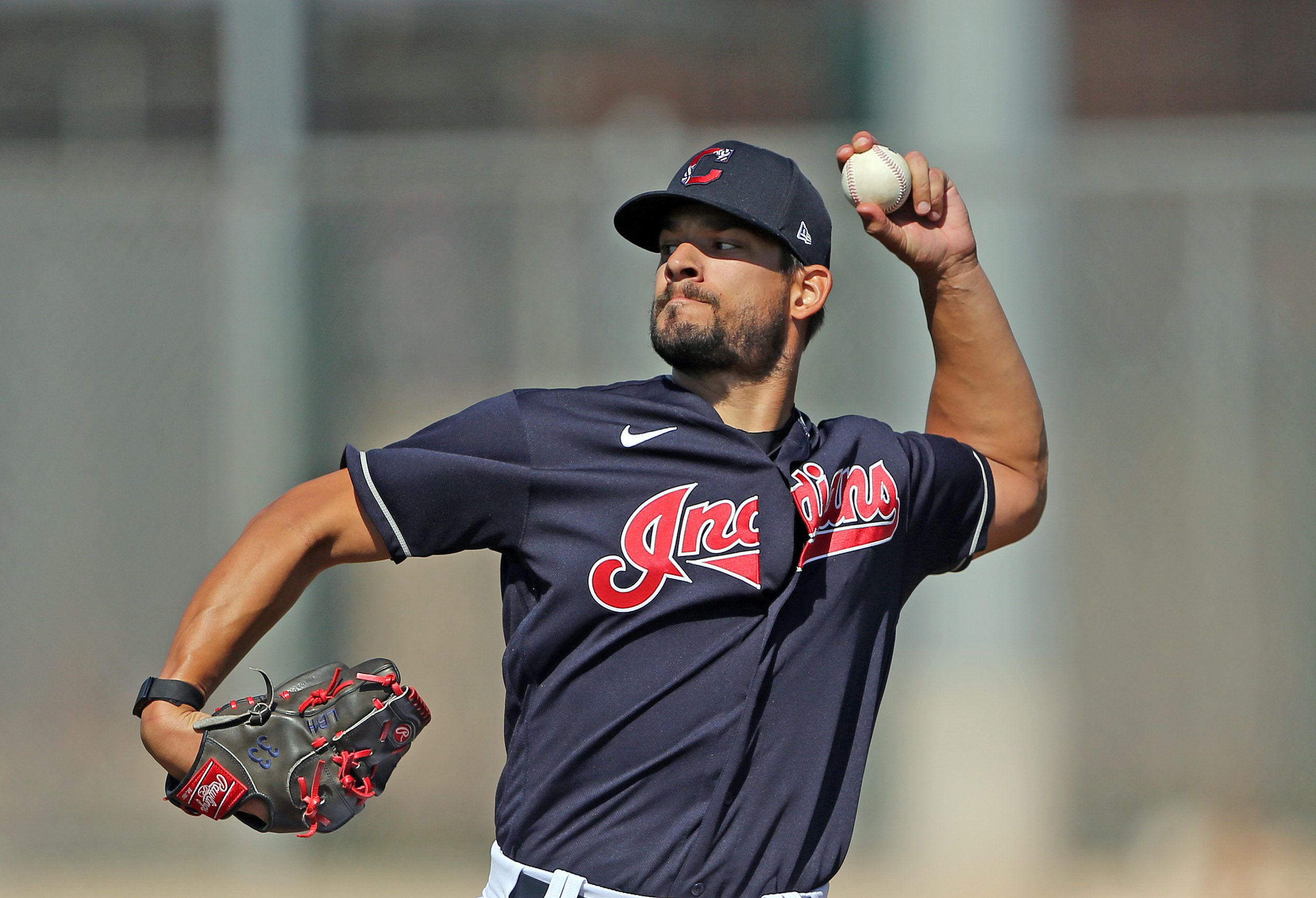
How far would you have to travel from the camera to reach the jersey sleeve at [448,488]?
7.56 ft

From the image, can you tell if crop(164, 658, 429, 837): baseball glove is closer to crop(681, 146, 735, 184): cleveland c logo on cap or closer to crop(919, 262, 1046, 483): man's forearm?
crop(681, 146, 735, 184): cleveland c logo on cap

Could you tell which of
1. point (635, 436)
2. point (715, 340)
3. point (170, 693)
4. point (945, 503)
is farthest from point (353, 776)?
→ point (945, 503)

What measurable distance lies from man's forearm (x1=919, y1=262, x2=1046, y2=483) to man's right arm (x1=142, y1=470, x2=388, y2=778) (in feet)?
4.43

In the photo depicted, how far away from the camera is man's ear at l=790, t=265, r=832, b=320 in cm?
265

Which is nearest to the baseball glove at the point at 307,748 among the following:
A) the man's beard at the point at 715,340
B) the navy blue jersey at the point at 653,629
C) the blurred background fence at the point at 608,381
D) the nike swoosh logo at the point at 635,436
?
the navy blue jersey at the point at 653,629

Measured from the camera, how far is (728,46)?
6.99m

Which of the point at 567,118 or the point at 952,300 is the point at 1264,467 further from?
the point at 567,118

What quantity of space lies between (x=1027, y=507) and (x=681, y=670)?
1.05 m

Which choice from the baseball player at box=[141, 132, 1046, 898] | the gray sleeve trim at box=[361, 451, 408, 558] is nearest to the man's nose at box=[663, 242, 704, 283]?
the baseball player at box=[141, 132, 1046, 898]

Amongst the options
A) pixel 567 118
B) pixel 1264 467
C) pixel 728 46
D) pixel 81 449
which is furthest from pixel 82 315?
pixel 1264 467

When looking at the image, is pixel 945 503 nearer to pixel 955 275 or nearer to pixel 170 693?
pixel 955 275

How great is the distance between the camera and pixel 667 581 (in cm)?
231

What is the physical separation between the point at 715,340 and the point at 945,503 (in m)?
0.62

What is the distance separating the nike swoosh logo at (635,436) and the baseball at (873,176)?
716 mm
